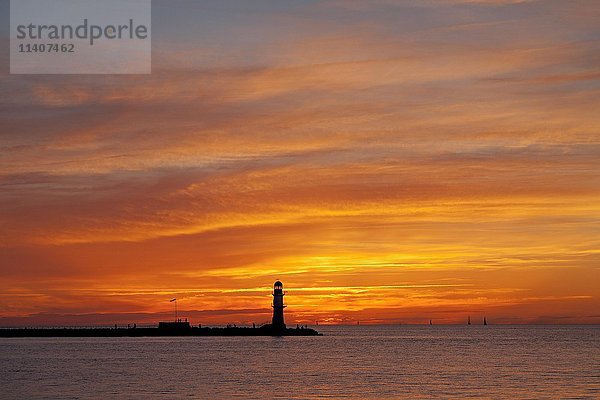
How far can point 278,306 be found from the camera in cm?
14250

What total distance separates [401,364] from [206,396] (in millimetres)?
39806

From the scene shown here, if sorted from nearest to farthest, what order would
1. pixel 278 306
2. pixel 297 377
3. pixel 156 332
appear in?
pixel 297 377 < pixel 278 306 < pixel 156 332

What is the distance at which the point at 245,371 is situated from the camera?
269 ft

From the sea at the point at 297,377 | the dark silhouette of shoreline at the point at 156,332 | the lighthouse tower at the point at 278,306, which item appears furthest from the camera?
the dark silhouette of shoreline at the point at 156,332

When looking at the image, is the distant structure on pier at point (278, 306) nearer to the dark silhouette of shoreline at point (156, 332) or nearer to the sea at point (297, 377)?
the dark silhouette of shoreline at point (156, 332)

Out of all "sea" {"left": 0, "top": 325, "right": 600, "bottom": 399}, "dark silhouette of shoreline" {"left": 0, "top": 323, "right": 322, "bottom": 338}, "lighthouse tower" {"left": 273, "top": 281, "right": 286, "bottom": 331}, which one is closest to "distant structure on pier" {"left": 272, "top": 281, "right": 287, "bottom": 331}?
"lighthouse tower" {"left": 273, "top": 281, "right": 286, "bottom": 331}

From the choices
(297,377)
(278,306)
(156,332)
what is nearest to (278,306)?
(278,306)

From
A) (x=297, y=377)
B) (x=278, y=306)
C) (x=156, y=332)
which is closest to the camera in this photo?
(x=297, y=377)

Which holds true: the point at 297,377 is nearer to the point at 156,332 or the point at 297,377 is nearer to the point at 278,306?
the point at 278,306

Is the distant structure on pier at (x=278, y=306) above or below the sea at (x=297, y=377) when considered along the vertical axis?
above

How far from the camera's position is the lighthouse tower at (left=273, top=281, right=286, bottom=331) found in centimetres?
13788

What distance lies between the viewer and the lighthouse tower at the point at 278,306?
13788 centimetres

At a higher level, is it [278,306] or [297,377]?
[278,306]

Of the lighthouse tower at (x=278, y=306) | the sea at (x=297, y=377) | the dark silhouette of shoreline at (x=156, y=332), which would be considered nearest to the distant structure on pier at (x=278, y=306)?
the lighthouse tower at (x=278, y=306)
